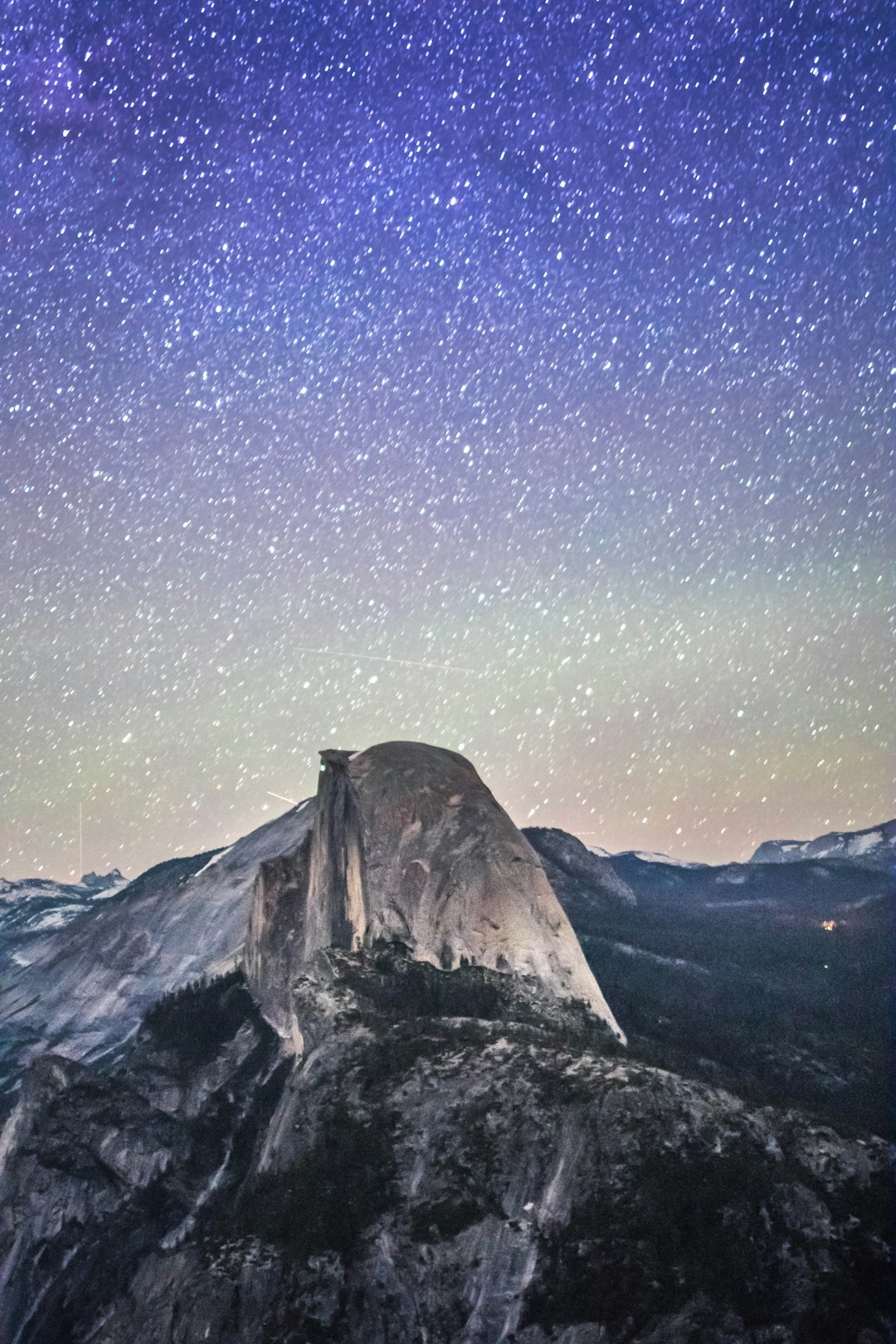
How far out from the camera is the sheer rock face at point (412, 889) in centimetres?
8325

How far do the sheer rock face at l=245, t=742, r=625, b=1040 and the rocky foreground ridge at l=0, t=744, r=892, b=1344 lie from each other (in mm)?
275

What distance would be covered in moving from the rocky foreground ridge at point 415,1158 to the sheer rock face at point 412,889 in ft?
0.90

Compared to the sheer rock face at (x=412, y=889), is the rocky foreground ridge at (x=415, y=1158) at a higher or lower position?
lower

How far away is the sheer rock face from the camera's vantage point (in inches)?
3278

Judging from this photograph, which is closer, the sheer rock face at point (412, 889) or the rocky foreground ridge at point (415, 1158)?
the rocky foreground ridge at point (415, 1158)

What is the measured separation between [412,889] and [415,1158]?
3302 cm

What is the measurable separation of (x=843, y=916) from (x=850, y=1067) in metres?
64.2

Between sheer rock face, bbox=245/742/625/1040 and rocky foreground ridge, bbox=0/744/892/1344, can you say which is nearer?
rocky foreground ridge, bbox=0/744/892/1344

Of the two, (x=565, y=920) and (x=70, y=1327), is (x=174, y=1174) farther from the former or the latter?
(x=565, y=920)

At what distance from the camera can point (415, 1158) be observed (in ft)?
194

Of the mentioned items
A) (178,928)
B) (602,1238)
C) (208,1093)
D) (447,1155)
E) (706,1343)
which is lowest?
(706,1343)

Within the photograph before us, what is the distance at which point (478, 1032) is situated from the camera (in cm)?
6844

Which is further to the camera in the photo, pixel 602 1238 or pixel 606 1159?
pixel 606 1159

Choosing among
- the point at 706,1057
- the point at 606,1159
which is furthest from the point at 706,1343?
the point at 706,1057
